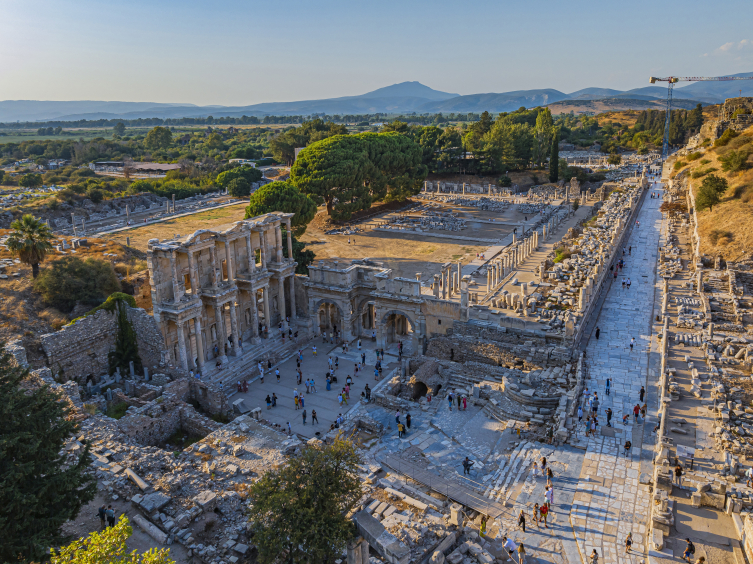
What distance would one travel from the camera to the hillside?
4025cm

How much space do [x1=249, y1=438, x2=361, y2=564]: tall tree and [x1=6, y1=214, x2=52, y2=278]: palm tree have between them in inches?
1033

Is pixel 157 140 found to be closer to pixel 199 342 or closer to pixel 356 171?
pixel 356 171

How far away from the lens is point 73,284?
31328mm

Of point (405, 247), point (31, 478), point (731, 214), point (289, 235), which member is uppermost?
point (289, 235)

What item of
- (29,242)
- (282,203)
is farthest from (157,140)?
(29,242)

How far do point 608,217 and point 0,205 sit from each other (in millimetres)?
68038

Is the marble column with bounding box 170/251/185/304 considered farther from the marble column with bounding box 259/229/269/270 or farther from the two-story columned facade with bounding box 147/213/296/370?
the marble column with bounding box 259/229/269/270

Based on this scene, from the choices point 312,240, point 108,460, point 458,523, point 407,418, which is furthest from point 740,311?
point 312,240

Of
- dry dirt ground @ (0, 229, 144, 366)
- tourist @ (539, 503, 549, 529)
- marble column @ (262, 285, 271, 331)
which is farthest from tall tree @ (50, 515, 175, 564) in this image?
marble column @ (262, 285, 271, 331)

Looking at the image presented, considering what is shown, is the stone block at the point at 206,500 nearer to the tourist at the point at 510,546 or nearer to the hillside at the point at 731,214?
the tourist at the point at 510,546

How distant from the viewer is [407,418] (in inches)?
Answer: 917

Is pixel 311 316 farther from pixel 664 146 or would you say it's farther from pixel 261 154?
pixel 664 146

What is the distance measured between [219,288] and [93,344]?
263 inches

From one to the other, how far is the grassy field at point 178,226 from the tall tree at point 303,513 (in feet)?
143
